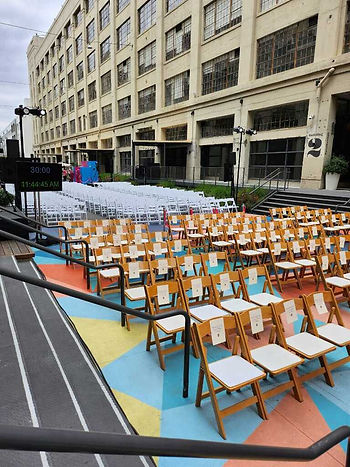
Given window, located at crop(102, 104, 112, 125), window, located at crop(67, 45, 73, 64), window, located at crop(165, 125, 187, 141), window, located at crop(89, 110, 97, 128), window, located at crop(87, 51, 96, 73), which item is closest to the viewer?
window, located at crop(165, 125, 187, 141)

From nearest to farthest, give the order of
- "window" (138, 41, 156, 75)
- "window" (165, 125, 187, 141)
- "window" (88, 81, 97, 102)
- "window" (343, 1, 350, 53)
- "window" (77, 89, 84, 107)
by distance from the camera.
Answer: "window" (343, 1, 350, 53)
"window" (165, 125, 187, 141)
"window" (138, 41, 156, 75)
"window" (88, 81, 97, 102)
"window" (77, 89, 84, 107)

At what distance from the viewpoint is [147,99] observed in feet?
102

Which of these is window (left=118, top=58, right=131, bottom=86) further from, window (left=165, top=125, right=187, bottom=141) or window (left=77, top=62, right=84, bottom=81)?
window (left=77, top=62, right=84, bottom=81)

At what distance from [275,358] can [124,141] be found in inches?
1428

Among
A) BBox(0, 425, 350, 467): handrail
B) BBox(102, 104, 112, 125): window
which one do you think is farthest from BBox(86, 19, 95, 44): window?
BBox(0, 425, 350, 467): handrail

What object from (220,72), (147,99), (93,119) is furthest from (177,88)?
(93,119)

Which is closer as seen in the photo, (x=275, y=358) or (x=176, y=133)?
(x=275, y=358)

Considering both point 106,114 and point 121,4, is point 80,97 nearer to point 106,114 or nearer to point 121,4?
point 106,114

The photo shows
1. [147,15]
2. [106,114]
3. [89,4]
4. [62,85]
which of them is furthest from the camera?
[62,85]

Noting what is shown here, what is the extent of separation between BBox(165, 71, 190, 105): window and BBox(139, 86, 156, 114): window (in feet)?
7.18

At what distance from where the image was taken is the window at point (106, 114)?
38.1 meters

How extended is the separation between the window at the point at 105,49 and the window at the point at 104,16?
1.77 m

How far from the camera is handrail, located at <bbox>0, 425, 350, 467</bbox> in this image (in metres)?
0.78

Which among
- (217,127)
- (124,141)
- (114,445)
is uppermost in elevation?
(217,127)
